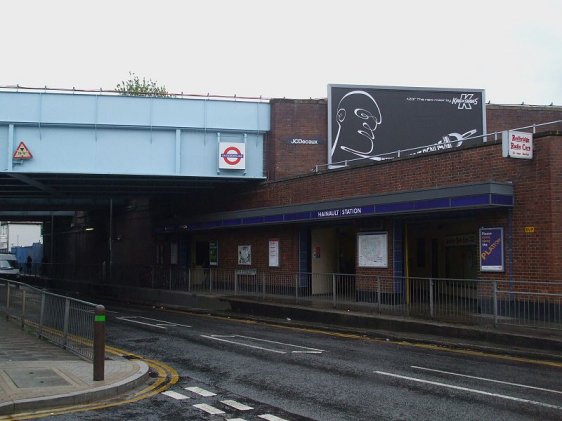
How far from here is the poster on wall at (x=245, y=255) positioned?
86.0 ft

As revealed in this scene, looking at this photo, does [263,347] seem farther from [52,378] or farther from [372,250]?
[372,250]

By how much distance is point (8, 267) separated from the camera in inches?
1805

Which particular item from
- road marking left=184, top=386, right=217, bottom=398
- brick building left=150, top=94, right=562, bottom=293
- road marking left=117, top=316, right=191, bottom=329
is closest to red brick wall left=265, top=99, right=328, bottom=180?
brick building left=150, top=94, right=562, bottom=293

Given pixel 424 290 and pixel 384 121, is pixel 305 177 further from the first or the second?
pixel 424 290

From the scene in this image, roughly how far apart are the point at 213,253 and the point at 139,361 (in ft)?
59.9

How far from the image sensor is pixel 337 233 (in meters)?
24.9

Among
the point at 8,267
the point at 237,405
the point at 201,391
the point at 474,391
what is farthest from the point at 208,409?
the point at 8,267

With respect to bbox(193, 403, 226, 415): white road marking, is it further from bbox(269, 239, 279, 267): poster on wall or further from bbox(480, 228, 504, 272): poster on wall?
bbox(269, 239, 279, 267): poster on wall

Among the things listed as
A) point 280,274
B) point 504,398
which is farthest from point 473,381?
point 280,274

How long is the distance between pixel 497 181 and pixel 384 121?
11181mm

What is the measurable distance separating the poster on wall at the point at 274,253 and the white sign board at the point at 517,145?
37.2 ft

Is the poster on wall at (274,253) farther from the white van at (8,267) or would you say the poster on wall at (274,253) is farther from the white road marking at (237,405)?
the white van at (8,267)

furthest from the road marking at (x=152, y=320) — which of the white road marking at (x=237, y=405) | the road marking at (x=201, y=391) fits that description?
the white road marking at (x=237, y=405)

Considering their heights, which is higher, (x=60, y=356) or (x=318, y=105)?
(x=318, y=105)
